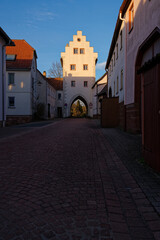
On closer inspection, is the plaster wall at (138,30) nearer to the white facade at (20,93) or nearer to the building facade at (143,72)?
the building facade at (143,72)

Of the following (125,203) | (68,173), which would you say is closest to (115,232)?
(125,203)

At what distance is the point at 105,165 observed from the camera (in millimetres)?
4938

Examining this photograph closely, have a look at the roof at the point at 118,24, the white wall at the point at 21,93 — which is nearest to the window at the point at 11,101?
the white wall at the point at 21,93

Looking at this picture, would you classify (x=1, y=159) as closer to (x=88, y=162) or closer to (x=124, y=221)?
(x=88, y=162)

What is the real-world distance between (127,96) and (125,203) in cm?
1005

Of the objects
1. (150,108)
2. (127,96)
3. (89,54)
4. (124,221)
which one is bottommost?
(124,221)

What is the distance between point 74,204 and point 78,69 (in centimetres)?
4199

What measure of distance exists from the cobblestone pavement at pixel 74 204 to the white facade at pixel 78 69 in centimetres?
3793

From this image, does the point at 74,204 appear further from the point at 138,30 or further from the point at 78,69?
the point at 78,69

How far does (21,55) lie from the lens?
97.3 feet

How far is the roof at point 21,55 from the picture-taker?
27.7m

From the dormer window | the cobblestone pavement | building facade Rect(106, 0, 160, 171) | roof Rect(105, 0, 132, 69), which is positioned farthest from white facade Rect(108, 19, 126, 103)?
the dormer window

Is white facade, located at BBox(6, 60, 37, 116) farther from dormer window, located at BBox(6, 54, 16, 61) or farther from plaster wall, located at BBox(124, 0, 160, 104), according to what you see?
plaster wall, located at BBox(124, 0, 160, 104)

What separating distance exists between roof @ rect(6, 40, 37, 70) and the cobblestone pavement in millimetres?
24993
